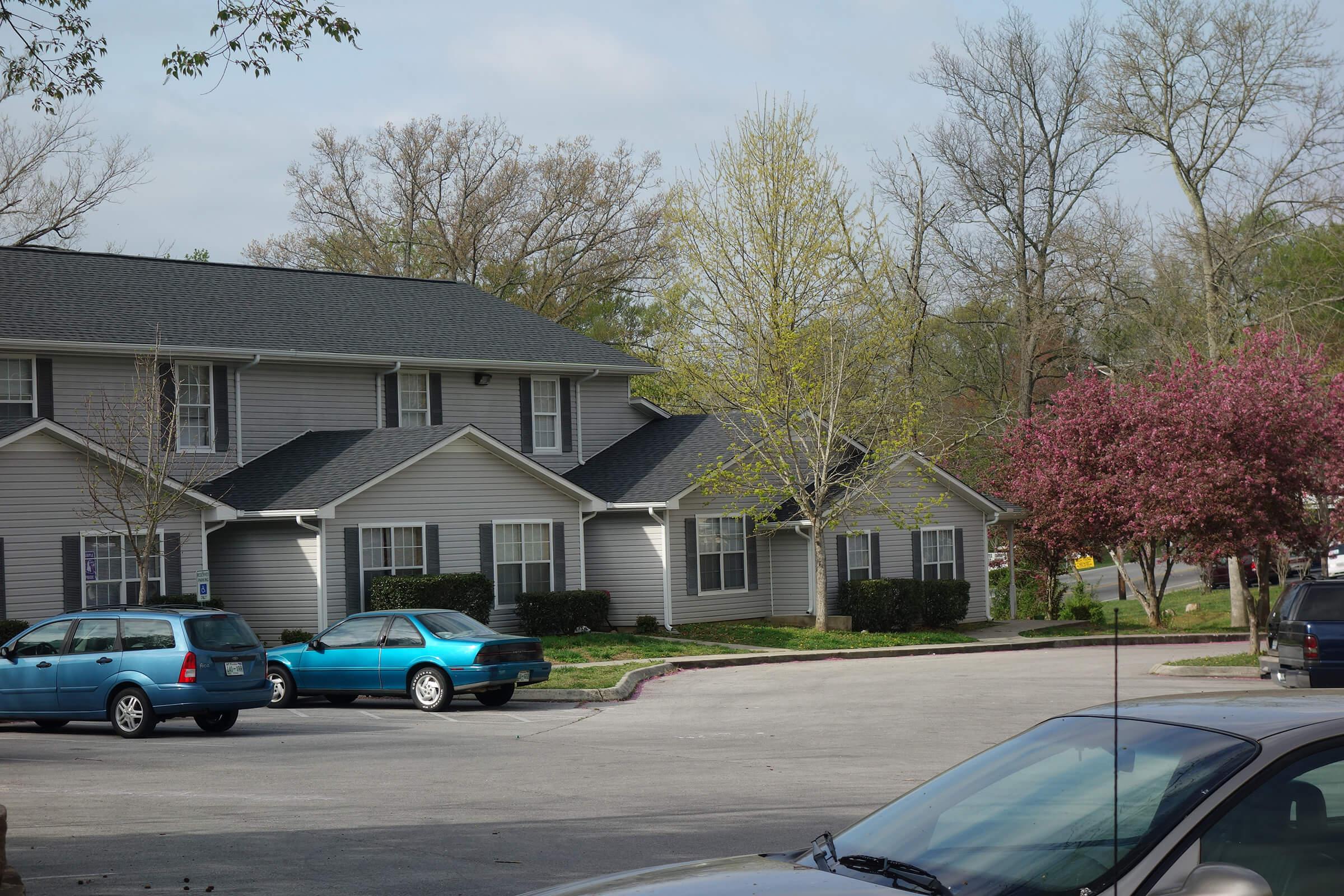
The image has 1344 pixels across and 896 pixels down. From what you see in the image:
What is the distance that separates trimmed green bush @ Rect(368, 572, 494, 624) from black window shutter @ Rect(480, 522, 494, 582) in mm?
978

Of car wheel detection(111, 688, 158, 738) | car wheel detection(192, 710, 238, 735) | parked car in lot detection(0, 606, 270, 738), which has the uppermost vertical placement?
parked car in lot detection(0, 606, 270, 738)

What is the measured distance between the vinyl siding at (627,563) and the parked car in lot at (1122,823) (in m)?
28.5

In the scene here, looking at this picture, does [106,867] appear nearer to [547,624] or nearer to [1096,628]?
[547,624]

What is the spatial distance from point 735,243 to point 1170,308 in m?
18.5

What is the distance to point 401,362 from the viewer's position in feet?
108

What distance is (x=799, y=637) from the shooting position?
32.1m

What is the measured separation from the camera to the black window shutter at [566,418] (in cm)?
3644

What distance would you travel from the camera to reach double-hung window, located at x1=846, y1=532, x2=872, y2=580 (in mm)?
36000

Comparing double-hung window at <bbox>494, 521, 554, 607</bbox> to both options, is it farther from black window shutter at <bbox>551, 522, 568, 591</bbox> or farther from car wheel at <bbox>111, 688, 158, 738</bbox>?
car wheel at <bbox>111, 688, 158, 738</bbox>

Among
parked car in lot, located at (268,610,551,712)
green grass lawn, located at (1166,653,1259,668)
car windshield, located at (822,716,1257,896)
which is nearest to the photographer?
car windshield, located at (822,716,1257,896)

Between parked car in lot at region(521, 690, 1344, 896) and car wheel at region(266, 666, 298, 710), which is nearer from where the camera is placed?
parked car in lot at region(521, 690, 1344, 896)

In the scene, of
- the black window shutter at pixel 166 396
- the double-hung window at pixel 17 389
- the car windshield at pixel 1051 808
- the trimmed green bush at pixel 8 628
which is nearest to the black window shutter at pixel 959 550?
the black window shutter at pixel 166 396

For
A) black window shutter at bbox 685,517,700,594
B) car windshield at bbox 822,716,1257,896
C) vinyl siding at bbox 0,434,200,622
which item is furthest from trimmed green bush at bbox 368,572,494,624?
car windshield at bbox 822,716,1257,896

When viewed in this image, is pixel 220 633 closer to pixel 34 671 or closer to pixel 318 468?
pixel 34 671
